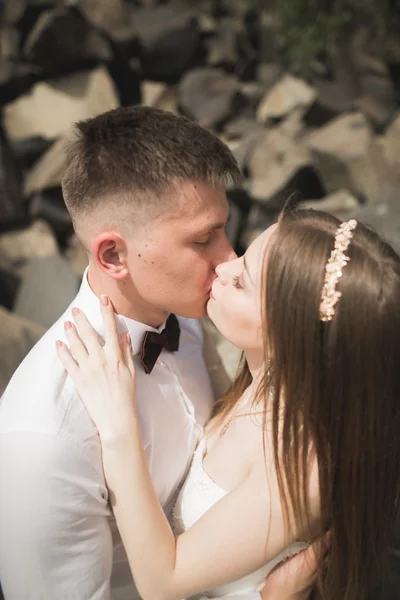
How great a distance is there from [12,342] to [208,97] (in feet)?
14.0

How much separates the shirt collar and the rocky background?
1817 millimetres

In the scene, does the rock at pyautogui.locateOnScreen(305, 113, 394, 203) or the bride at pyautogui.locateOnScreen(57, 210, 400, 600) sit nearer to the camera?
the bride at pyautogui.locateOnScreen(57, 210, 400, 600)

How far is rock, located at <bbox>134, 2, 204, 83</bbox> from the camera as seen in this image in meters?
6.41

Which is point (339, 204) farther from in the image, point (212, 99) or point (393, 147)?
point (212, 99)

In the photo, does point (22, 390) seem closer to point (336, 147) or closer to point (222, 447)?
point (222, 447)

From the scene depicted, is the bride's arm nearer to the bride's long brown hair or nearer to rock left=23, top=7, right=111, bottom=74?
the bride's long brown hair

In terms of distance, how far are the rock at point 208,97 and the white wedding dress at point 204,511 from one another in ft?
16.6

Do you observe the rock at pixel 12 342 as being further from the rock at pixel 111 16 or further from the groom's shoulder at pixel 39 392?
the rock at pixel 111 16

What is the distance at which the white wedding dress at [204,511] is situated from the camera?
1713 millimetres

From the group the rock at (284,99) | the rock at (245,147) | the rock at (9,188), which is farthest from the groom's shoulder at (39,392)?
the rock at (284,99)

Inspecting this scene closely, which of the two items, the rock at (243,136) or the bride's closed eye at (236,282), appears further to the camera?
the rock at (243,136)

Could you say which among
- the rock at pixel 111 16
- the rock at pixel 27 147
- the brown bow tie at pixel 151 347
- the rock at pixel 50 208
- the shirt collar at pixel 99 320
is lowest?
the brown bow tie at pixel 151 347

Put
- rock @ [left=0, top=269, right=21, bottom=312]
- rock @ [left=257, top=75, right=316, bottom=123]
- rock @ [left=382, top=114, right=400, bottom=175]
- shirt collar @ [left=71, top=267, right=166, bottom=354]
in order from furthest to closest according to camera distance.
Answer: rock @ [left=257, top=75, right=316, bottom=123] < rock @ [left=382, top=114, right=400, bottom=175] < rock @ [left=0, top=269, right=21, bottom=312] < shirt collar @ [left=71, top=267, right=166, bottom=354]

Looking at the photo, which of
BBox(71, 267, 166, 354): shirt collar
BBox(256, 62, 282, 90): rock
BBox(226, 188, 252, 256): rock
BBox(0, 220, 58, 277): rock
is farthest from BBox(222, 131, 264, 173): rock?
BBox(71, 267, 166, 354): shirt collar
